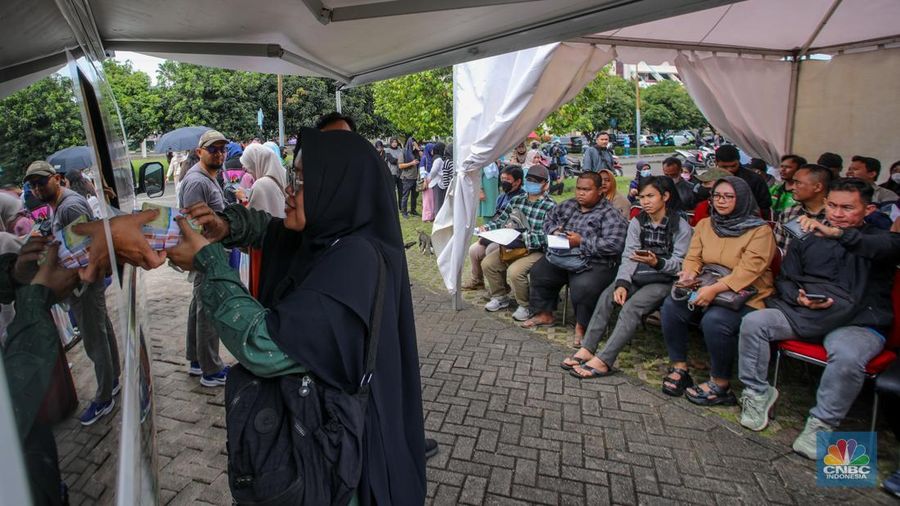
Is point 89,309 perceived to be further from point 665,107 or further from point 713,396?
point 665,107

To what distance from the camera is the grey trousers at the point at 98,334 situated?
0.75 meters

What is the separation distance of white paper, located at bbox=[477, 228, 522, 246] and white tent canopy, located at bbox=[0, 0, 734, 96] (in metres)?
2.17

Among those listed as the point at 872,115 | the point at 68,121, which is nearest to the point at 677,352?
the point at 68,121

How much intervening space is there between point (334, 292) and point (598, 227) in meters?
4.00

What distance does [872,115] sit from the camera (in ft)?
21.3

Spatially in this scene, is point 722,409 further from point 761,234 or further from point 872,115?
point 872,115

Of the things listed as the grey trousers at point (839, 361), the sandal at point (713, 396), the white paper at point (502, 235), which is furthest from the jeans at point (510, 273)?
the grey trousers at point (839, 361)

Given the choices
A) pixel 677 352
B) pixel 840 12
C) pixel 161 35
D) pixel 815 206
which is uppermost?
pixel 840 12

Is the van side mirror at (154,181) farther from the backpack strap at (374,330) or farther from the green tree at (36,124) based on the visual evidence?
the green tree at (36,124)

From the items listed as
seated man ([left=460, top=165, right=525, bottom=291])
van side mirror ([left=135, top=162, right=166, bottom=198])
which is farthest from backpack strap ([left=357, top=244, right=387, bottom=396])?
seated man ([left=460, top=165, right=525, bottom=291])

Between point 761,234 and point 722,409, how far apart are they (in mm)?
1351

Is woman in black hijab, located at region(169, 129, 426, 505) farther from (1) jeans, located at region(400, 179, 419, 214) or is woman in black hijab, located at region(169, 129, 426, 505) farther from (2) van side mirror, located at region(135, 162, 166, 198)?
(1) jeans, located at region(400, 179, 419, 214)

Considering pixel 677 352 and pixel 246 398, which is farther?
pixel 677 352

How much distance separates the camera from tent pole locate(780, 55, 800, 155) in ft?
22.9
